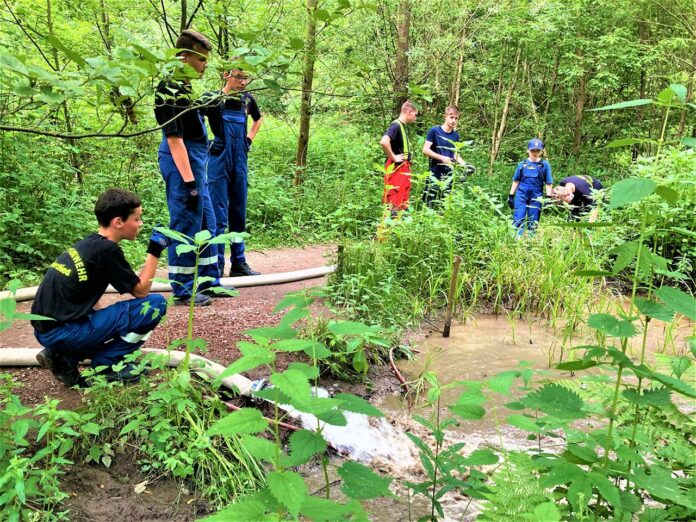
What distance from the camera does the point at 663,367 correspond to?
241 centimetres

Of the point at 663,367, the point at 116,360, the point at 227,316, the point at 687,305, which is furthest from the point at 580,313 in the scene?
the point at 116,360

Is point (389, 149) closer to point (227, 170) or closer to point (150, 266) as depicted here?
point (227, 170)

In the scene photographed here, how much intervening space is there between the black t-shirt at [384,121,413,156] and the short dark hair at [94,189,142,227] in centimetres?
428

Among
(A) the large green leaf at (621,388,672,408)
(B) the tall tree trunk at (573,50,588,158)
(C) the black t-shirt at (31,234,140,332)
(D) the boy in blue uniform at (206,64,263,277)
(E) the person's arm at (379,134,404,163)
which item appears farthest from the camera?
(B) the tall tree trunk at (573,50,588,158)

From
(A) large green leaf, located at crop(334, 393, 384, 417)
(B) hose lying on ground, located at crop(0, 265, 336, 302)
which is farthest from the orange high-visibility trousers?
(A) large green leaf, located at crop(334, 393, 384, 417)

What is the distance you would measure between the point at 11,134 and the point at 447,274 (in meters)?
5.28

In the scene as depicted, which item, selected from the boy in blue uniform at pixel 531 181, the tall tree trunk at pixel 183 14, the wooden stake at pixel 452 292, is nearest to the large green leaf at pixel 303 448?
the wooden stake at pixel 452 292

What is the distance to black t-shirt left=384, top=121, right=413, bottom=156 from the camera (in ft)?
21.7

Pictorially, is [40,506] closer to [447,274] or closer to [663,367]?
[663,367]

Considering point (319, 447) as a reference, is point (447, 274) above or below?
below

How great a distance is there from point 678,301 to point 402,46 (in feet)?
31.3

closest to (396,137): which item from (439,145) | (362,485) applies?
(439,145)

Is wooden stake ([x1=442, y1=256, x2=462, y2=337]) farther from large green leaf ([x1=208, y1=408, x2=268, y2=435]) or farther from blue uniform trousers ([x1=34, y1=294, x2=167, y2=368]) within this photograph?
large green leaf ([x1=208, y1=408, x2=268, y2=435])

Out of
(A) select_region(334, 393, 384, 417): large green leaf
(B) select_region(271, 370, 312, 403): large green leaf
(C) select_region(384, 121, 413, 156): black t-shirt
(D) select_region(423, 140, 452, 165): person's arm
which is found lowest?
(A) select_region(334, 393, 384, 417): large green leaf
